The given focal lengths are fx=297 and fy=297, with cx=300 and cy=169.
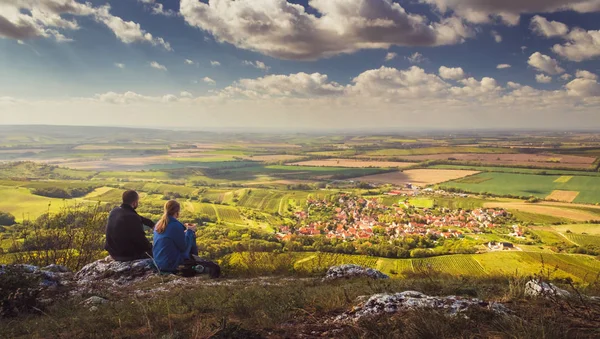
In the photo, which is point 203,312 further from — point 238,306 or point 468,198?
point 468,198

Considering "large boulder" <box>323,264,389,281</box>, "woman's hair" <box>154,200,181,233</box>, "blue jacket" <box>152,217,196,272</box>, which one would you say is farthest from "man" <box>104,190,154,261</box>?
"large boulder" <box>323,264,389,281</box>

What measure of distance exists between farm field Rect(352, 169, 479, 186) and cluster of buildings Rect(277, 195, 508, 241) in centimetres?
2569

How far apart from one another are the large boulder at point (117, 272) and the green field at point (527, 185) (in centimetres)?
8204

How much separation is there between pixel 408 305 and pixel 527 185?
9610cm

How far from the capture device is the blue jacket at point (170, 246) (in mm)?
7688

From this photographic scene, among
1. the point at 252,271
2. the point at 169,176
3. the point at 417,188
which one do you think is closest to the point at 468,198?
the point at 417,188

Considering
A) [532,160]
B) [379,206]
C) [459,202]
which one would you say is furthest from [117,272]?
[532,160]

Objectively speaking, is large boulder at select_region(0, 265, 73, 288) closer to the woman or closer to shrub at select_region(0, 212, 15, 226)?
the woman

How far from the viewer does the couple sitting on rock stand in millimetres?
7746

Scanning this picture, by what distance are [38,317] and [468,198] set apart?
79.1 m

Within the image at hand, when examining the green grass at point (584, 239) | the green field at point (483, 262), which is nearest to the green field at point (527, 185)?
the green grass at point (584, 239)

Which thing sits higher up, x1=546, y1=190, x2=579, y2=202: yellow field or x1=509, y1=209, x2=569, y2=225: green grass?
x1=546, y1=190, x2=579, y2=202: yellow field

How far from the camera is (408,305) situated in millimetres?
3965

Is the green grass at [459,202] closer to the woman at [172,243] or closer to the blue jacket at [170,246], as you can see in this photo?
the woman at [172,243]
